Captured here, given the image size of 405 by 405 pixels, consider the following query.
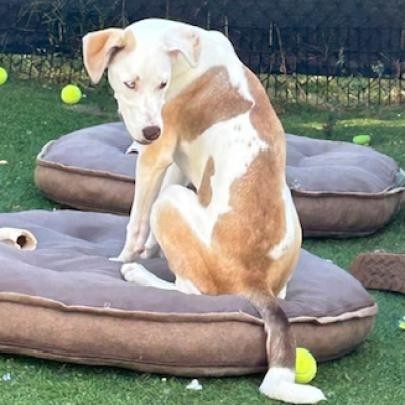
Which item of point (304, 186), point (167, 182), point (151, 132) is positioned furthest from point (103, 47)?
point (304, 186)

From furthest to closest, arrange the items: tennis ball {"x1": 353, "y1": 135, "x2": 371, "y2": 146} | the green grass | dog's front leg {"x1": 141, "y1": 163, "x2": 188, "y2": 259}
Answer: tennis ball {"x1": 353, "y1": 135, "x2": 371, "y2": 146}
dog's front leg {"x1": 141, "y1": 163, "x2": 188, "y2": 259}
the green grass

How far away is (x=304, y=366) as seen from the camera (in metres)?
4.00

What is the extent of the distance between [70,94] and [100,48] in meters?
3.90

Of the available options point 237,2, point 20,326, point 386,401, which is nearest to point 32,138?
point 237,2

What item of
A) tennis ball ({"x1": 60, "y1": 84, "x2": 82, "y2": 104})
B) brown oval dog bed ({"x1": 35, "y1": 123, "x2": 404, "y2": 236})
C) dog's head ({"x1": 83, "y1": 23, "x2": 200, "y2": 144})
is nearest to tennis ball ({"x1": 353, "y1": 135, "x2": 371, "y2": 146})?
brown oval dog bed ({"x1": 35, "y1": 123, "x2": 404, "y2": 236})

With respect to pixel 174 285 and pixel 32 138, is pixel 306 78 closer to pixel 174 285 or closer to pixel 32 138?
pixel 32 138

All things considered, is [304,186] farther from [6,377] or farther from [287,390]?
[6,377]

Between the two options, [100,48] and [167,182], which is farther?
[167,182]

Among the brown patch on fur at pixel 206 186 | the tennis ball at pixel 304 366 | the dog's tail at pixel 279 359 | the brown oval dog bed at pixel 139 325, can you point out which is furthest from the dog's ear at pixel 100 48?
the tennis ball at pixel 304 366

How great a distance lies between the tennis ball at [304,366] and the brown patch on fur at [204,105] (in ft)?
3.22

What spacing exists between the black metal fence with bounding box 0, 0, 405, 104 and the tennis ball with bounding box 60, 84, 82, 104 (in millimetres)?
707

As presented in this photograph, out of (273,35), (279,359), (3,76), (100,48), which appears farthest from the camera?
(273,35)

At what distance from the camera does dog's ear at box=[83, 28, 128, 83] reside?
4.26 m

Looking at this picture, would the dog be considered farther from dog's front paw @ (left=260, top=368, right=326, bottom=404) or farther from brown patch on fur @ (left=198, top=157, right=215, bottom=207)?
dog's front paw @ (left=260, top=368, right=326, bottom=404)
